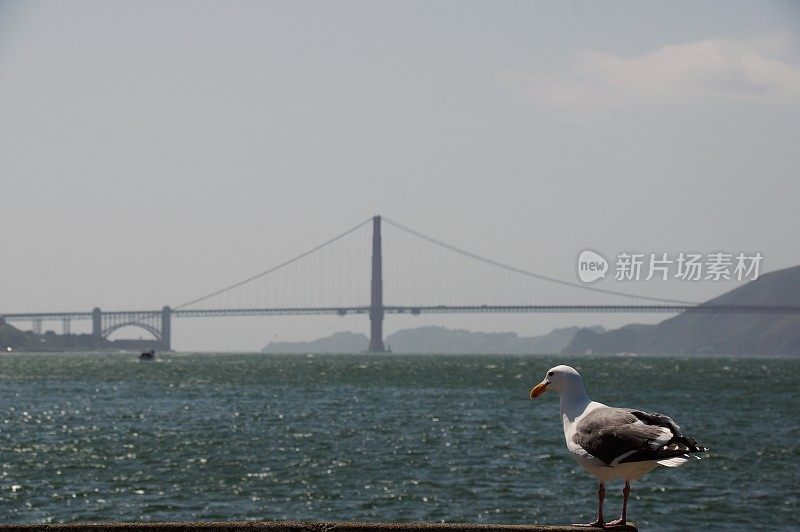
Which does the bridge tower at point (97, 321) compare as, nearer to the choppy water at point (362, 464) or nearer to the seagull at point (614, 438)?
the choppy water at point (362, 464)

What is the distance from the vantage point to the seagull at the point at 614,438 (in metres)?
5.90

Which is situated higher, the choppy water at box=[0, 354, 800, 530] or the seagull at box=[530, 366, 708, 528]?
the seagull at box=[530, 366, 708, 528]

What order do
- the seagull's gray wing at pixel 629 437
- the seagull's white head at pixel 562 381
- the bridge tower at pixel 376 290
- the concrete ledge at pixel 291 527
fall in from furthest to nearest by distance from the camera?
the bridge tower at pixel 376 290 → the seagull's white head at pixel 562 381 → the seagull's gray wing at pixel 629 437 → the concrete ledge at pixel 291 527

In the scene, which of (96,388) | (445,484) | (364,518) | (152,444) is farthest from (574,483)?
(96,388)

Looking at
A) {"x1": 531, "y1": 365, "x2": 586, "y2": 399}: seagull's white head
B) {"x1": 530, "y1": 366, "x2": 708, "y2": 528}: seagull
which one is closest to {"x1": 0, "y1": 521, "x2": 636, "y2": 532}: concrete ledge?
{"x1": 530, "y1": 366, "x2": 708, "y2": 528}: seagull

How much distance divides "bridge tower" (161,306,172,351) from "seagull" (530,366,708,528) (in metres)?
156

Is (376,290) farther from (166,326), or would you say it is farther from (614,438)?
(614,438)

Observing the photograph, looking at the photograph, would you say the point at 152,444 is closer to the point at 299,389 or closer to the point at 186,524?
the point at 186,524

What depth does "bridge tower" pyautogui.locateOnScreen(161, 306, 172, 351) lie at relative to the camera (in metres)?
163

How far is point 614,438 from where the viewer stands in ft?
20.1

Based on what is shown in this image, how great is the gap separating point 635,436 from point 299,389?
59.2 m

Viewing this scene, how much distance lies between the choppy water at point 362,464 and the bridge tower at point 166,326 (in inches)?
4417

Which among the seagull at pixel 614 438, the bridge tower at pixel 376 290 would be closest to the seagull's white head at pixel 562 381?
the seagull at pixel 614 438

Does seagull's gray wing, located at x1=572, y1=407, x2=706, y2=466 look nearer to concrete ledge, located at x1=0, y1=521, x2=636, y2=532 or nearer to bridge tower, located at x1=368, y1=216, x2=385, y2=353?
concrete ledge, located at x1=0, y1=521, x2=636, y2=532
